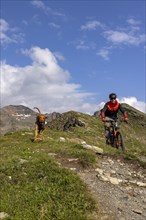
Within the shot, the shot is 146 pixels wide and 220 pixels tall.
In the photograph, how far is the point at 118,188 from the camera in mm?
11633

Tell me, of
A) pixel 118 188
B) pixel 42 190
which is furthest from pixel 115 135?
pixel 42 190

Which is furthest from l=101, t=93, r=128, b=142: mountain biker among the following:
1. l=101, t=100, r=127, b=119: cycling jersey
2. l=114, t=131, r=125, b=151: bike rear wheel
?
l=114, t=131, r=125, b=151: bike rear wheel

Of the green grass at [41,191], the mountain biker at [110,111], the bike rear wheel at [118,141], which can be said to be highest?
the mountain biker at [110,111]

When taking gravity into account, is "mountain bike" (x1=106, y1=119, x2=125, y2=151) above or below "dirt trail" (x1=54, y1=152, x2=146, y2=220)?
above

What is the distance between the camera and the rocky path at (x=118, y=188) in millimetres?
9922

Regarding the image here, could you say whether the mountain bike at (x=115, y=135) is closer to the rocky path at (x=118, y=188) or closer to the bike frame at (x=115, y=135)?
the bike frame at (x=115, y=135)

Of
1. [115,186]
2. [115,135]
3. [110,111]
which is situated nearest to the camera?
[115,186]

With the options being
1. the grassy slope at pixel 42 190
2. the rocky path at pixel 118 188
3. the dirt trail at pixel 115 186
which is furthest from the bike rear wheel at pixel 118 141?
the grassy slope at pixel 42 190

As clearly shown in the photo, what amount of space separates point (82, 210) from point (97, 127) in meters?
31.7

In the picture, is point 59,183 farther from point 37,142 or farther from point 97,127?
point 97,127

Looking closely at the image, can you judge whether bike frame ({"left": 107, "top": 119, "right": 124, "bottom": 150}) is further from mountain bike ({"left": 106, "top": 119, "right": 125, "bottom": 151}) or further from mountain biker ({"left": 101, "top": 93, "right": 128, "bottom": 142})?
mountain biker ({"left": 101, "top": 93, "right": 128, "bottom": 142})

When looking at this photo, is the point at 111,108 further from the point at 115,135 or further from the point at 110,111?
the point at 115,135

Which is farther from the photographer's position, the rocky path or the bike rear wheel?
the bike rear wheel

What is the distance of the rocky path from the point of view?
9.92m
